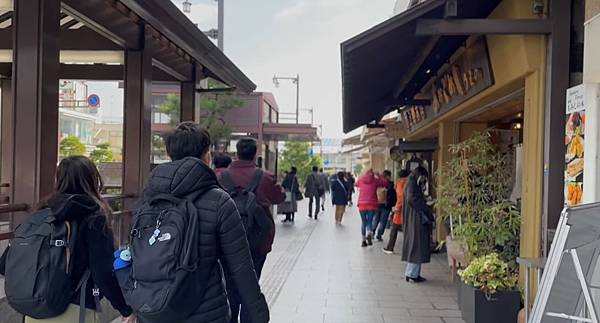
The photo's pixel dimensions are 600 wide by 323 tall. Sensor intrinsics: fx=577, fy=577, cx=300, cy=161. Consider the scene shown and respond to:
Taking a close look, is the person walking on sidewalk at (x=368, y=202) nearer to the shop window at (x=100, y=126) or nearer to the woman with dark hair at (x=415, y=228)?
the woman with dark hair at (x=415, y=228)

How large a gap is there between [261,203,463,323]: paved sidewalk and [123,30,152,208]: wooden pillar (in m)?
2.20

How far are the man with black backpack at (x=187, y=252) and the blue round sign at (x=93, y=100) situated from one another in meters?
6.09

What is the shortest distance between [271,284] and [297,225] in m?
8.29

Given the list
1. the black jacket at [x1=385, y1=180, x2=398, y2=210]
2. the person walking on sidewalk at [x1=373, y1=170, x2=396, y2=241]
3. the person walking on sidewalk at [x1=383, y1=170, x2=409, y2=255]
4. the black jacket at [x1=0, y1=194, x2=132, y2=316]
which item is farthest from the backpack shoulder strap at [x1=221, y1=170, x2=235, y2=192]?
the black jacket at [x1=385, y1=180, x2=398, y2=210]

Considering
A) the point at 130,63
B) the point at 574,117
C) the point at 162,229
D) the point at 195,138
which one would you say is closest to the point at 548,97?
the point at 574,117

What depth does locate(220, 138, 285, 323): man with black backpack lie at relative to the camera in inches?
175

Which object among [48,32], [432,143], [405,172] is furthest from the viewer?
[432,143]

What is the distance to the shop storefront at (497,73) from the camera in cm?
486

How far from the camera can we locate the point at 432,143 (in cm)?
1109

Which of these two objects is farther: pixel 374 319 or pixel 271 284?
pixel 271 284

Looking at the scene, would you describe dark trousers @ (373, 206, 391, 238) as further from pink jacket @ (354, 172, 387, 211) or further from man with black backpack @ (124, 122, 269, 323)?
man with black backpack @ (124, 122, 269, 323)

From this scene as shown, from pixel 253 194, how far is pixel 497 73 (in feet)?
10.3

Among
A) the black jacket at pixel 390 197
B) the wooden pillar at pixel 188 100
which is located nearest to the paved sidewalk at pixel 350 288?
the black jacket at pixel 390 197

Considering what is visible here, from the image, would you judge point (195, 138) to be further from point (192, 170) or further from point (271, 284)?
point (271, 284)
